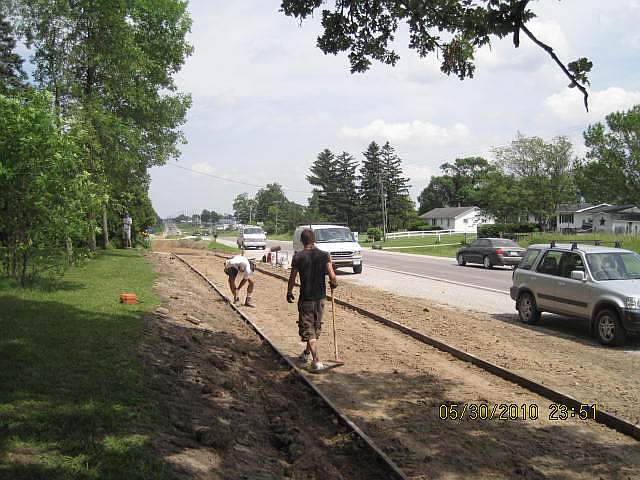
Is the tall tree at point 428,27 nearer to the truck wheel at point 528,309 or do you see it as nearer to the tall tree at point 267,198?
the truck wheel at point 528,309

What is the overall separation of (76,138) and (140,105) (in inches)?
540

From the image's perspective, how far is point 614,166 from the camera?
211 ft

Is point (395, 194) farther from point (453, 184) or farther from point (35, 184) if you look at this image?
point (35, 184)

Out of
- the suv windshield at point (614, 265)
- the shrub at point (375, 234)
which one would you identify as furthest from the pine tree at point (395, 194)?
the suv windshield at point (614, 265)

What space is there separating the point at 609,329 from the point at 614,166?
62637 millimetres

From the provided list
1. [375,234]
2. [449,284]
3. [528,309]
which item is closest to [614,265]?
[528,309]

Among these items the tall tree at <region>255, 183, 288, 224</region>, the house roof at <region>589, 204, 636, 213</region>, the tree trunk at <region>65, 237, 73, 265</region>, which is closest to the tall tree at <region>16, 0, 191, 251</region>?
the tree trunk at <region>65, 237, 73, 265</region>

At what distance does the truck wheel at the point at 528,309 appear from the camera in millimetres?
11539

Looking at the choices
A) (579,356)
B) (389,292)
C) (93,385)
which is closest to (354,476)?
(93,385)

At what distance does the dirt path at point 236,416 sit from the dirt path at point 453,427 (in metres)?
0.44

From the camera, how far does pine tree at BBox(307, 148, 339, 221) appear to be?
10256cm

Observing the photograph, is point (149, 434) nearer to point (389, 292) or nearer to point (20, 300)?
point (20, 300)

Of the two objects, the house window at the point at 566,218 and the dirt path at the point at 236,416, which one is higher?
the house window at the point at 566,218

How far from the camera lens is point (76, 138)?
39.9 ft
